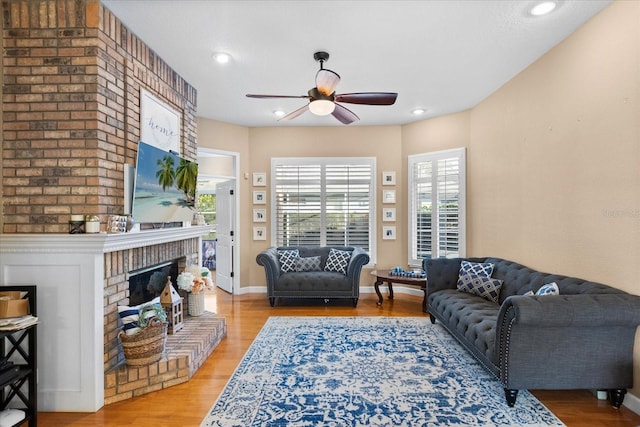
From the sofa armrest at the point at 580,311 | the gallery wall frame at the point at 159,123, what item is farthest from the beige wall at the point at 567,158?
the gallery wall frame at the point at 159,123

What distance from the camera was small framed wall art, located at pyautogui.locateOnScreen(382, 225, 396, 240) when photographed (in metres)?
5.98

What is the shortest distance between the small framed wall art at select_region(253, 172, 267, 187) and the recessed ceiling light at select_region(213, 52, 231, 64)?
2.66 meters

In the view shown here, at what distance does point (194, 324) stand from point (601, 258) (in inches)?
153

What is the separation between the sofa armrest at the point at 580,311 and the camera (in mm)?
2254

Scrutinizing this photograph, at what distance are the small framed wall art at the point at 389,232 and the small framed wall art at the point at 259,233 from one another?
7.07ft

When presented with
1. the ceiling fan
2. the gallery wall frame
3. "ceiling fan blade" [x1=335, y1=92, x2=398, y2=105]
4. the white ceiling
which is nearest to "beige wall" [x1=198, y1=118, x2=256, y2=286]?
the white ceiling

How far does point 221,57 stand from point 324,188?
306 centimetres

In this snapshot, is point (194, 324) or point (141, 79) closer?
point (141, 79)

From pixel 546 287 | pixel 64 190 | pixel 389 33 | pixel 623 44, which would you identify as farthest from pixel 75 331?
pixel 623 44

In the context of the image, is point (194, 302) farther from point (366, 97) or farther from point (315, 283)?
point (366, 97)

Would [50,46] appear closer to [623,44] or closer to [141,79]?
[141,79]

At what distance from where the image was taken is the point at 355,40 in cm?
310

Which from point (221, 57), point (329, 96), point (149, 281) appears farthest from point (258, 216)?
point (329, 96)

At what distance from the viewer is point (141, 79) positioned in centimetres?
314
